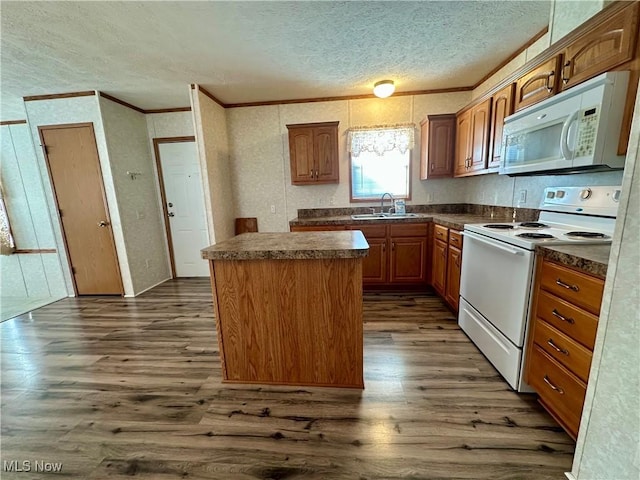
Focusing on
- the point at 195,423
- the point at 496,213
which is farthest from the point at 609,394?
the point at 496,213

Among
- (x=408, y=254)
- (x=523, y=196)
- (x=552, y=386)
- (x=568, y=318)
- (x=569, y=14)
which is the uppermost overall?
(x=569, y=14)

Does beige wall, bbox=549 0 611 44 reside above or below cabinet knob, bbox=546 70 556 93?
above

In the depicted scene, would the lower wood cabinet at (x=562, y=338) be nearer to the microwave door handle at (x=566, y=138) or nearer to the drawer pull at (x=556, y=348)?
the drawer pull at (x=556, y=348)

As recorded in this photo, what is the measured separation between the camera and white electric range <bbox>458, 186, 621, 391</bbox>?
148cm

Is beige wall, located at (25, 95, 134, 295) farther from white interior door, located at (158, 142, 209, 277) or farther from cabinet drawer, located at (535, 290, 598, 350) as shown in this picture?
cabinet drawer, located at (535, 290, 598, 350)

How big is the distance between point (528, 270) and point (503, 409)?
810 mm

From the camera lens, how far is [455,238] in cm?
246

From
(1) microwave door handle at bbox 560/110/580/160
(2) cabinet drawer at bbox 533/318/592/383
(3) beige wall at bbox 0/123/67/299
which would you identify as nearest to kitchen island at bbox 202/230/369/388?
(2) cabinet drawer at bbox 533/318/592/383

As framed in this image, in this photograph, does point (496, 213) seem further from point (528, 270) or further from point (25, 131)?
point (25, 131)

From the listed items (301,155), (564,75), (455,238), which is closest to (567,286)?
(455,238)

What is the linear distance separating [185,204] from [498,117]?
13.6ft

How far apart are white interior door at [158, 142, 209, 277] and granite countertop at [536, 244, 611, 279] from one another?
3.97m

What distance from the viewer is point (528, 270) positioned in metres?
1.44

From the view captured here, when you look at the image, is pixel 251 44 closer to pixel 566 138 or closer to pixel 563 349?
pixel 566 138
